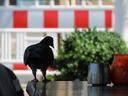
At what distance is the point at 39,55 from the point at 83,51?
361 cm

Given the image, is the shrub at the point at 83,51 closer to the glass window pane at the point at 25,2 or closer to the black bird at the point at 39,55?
the black bird at the point at 39,55

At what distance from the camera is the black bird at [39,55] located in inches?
120

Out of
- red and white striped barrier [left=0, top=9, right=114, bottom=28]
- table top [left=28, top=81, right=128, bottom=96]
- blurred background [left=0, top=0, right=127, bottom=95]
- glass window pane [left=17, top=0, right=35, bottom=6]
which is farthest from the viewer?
glass window pane [left=17, top=0, right=35, bottom=6]

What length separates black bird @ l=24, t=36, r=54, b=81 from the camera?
120 inches

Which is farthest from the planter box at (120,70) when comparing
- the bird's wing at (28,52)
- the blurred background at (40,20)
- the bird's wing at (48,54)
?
the blurred background at (40,20)

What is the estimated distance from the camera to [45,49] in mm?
3053

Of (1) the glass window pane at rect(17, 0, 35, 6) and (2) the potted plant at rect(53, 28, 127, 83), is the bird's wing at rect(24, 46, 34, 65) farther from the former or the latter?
(1) the glass window pane at rect(17, 0, 35, 6)

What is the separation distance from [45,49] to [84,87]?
292mm

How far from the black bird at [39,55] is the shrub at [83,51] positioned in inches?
131

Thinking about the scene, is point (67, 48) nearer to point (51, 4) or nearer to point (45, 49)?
point (45, 49)

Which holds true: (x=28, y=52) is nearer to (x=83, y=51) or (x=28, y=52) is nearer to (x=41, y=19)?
(x=83, y=51)

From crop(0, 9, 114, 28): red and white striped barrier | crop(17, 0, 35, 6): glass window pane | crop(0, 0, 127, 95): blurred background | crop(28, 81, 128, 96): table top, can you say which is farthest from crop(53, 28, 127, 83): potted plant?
crop(17, 0, 35, 6): glass window pane

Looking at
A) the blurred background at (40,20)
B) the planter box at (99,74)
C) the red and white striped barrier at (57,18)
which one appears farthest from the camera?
the red and white striped barrier at (57,18)

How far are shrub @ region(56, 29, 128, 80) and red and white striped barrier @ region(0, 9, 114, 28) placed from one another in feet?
14.8
